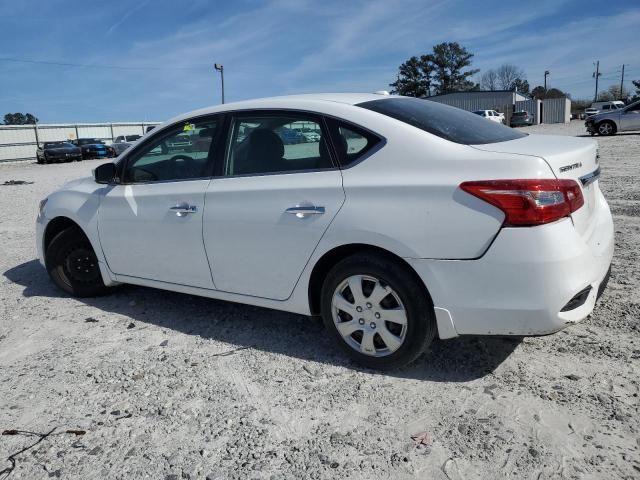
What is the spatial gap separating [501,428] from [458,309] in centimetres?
62

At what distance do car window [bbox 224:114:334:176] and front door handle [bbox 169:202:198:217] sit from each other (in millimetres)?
357

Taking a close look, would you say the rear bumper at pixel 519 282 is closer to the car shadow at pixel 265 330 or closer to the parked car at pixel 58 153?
the car shadow at pixel 265 330

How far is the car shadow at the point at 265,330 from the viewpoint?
3.29 meters

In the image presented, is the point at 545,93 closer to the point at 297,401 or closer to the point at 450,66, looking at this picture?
the point at 450,66

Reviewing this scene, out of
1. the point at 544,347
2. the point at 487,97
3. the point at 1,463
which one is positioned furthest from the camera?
the point at 487,97

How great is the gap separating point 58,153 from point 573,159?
3654 cm

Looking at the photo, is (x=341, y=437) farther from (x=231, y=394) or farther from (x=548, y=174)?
(x=548, y=174)

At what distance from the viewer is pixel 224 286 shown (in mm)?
3771

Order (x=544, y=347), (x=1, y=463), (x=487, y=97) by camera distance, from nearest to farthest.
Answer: (x=1, y=463), (x=544, y=347), (x=487, y=97)

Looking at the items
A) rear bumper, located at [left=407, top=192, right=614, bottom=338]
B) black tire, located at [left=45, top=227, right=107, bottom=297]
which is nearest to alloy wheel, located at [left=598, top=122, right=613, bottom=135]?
rear bumper, located at [left=407, top=192, right=614, bottom=338]

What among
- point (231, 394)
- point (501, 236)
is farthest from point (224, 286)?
point (501, 236)

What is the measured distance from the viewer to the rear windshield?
3097mm

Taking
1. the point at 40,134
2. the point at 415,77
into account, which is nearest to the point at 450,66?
the point at 415,77

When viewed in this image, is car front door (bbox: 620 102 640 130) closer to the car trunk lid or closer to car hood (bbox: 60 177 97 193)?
the car trunk lid
